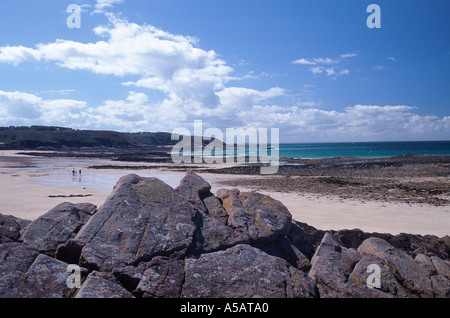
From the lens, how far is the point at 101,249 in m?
5.82

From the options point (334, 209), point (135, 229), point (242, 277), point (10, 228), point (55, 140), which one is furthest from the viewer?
point (55, 140)

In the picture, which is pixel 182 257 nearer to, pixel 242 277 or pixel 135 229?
pixel 135 229

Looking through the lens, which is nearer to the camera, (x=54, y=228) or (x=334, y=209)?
(x=54, y=228)

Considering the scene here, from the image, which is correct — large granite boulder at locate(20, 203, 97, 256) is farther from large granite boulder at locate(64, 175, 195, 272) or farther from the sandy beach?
the sandy beach

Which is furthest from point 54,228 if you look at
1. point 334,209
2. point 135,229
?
point 334,209

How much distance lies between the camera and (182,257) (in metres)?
6.07

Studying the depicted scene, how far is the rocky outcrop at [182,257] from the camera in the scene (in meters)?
5.40

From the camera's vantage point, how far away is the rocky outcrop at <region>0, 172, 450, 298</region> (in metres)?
5.40

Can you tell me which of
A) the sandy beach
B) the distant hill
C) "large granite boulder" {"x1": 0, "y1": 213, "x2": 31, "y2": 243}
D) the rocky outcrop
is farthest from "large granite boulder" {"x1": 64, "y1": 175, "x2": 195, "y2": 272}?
the distant hill

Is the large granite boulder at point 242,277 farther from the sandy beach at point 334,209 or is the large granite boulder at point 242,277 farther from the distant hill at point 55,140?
the distant hill at point 55,140

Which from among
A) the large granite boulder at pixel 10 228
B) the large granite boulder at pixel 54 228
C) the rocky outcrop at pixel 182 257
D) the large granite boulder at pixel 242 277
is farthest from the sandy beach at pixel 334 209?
the large granite boulder at pixel 54 228

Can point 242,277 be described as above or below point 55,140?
below

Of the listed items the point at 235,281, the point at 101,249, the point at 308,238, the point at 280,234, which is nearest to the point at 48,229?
the point at 101,249

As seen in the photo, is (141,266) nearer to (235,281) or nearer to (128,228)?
(128,228)
